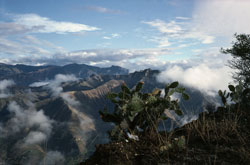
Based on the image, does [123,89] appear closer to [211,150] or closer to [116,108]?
[116,108]

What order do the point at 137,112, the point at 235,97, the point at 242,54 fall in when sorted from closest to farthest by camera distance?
the point at 137,112, the point at 235,97, the point at 242,54

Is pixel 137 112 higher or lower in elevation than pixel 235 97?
lower

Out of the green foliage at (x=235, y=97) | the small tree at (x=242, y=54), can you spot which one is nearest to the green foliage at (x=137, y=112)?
the green foliage at (x=235, y=97)

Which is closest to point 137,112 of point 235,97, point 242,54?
point 235,97

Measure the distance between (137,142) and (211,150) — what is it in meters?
1.54

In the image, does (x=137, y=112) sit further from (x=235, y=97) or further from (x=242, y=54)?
(x=242, y=54)

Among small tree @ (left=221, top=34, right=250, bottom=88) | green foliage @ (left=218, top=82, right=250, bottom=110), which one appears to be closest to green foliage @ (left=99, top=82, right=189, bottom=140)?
green foliage @ (left=218, top=82, right=250, bottom=110)

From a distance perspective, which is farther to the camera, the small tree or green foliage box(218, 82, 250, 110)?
the small tree

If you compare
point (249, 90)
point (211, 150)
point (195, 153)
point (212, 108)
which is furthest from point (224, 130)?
point (249, 90)

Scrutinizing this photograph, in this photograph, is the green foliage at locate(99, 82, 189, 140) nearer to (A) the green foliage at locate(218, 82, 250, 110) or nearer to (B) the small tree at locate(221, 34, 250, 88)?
(A) the green foliage at locate(218, 82, 250, 110)

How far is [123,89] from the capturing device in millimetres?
6699

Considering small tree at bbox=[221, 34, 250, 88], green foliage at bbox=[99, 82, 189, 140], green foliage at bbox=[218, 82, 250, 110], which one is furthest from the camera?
small tree at bbox=[221, 34, 250, 88]

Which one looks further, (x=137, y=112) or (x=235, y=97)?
(x=235, y=97)

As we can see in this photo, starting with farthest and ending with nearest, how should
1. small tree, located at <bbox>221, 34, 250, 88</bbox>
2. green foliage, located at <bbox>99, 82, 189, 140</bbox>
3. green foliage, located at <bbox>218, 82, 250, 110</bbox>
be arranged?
1. small tree, located at <bbox>221, 34, 250, 88</bbox>
2. green foliage, located at <bbox>218, 82, 250, 110</bbox>
3. green foliage, located at <bbox>99, 82, 189, 140</bbox>
